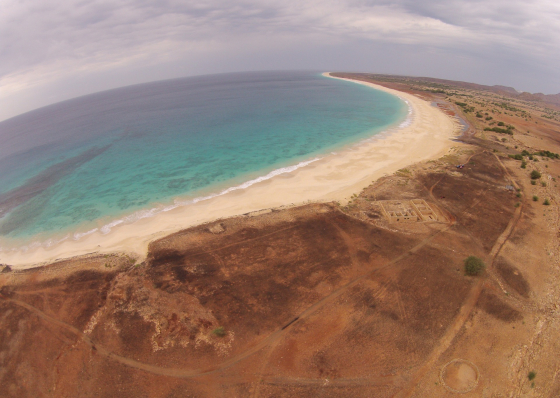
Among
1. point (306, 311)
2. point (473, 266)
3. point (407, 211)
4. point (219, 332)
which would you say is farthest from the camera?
point (407, 211)

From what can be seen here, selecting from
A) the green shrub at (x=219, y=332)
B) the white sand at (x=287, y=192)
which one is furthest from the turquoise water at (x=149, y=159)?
the green shrub at (x=219, y=332)

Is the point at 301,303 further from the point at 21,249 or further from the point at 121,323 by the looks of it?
the point at 21,249

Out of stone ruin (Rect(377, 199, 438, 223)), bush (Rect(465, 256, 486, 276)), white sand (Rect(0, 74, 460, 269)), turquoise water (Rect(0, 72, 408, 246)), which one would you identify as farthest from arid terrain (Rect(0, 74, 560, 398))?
turquoise water (Rect(0, 72, 408, 246))

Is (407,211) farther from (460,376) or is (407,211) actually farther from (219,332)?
(219,332)

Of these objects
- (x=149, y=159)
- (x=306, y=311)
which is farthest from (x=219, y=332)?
(x=149, y=159)

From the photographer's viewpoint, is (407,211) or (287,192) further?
(287,192)

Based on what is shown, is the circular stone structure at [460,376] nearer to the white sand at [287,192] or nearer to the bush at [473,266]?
the bush at [473,266]
